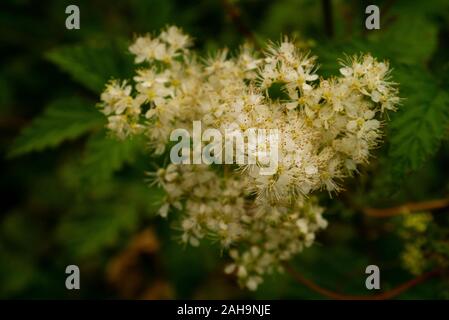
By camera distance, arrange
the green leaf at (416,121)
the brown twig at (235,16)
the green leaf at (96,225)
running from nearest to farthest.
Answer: the green leaf at (416,121), the brown twig at (235,16), the green leaf at (96,225)

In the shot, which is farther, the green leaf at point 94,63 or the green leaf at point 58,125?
the green leaf at point 94,63

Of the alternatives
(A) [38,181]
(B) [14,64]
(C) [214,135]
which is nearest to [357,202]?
(C) [214,135]

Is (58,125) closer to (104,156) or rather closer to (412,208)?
(104,156)

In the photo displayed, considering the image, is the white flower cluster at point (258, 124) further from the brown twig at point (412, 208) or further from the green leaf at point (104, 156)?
the brown twig at point (412, 208)

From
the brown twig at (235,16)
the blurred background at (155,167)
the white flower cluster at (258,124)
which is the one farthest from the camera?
the brown twig at (235,16)

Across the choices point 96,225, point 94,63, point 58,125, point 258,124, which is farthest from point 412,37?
point 96,225

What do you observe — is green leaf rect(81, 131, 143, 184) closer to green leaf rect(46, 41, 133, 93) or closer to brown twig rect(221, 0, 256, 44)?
green leaf rect(46, 41, 133, 93)

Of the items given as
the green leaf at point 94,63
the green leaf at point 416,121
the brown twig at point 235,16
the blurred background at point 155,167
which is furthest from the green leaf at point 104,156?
the green leaf at point 416,121
